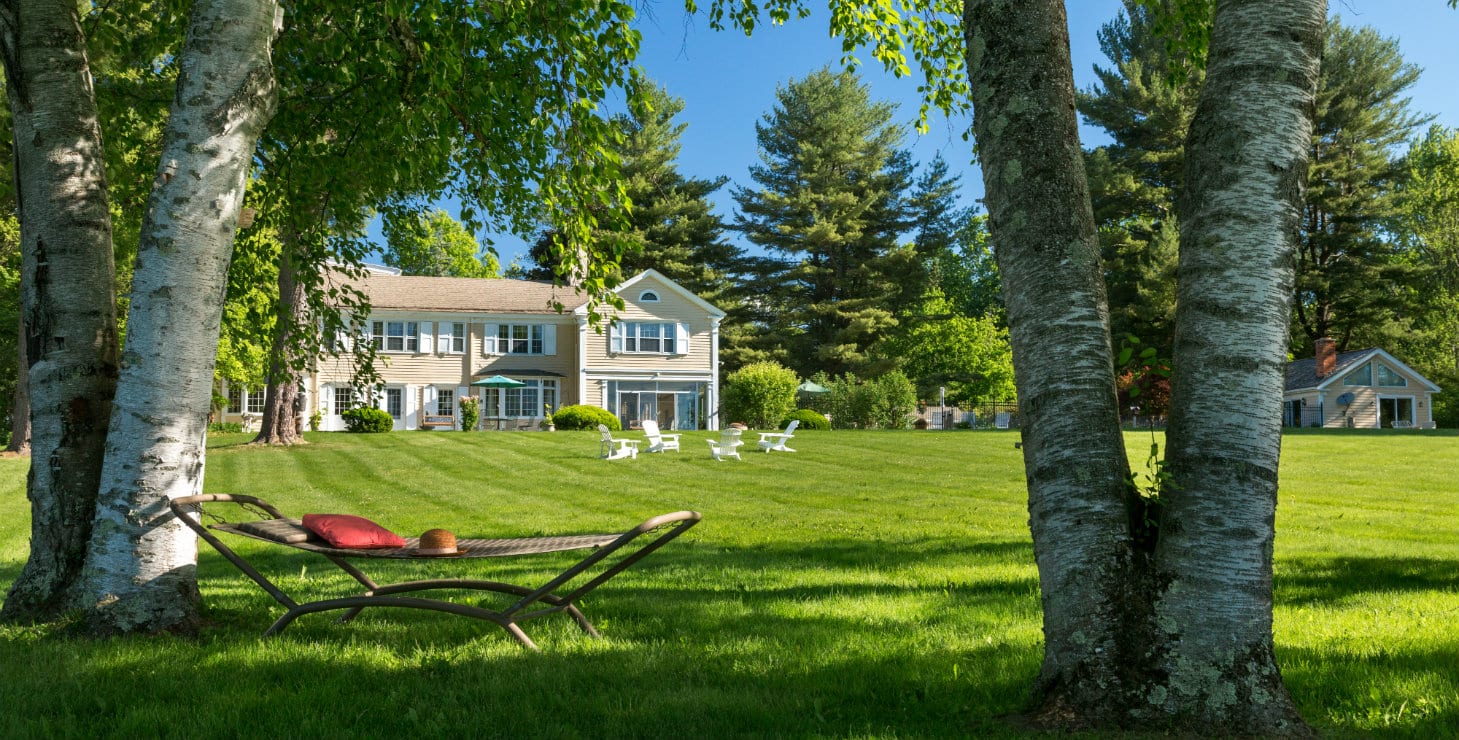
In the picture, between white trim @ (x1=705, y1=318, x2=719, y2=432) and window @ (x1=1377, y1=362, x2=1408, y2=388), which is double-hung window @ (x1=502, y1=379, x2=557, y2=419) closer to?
white trim @ (x1=705, y1=318, x2=719, y2=432)

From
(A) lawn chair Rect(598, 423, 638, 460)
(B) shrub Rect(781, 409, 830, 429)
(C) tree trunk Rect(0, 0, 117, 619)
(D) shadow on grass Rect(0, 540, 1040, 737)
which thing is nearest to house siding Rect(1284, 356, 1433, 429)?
(B) shrub Rect(781, 409, 830, 429)

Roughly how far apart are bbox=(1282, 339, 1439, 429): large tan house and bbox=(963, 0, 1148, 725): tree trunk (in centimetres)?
4554

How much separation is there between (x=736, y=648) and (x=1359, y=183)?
150 ft

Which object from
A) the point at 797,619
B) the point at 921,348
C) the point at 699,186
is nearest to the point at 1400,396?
the point at 921,348

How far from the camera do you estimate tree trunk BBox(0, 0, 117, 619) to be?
4.68 meters

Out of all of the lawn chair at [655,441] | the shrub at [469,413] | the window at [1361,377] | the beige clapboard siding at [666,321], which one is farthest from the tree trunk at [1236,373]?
the window at [1361,377]

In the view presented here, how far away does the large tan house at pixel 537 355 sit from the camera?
120 ft

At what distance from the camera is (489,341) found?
123ft

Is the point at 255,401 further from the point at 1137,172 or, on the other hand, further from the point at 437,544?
the point at 1137,172

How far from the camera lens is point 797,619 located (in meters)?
5.09

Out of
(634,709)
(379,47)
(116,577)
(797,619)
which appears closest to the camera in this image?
(634,709)

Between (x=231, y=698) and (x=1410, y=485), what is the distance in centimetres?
1660

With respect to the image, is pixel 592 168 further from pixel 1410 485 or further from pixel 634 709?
pixel 1410 485

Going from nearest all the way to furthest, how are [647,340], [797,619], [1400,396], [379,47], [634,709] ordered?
[634,709]
[797,619]
[379,47]
[647,340]
[1400,396]
